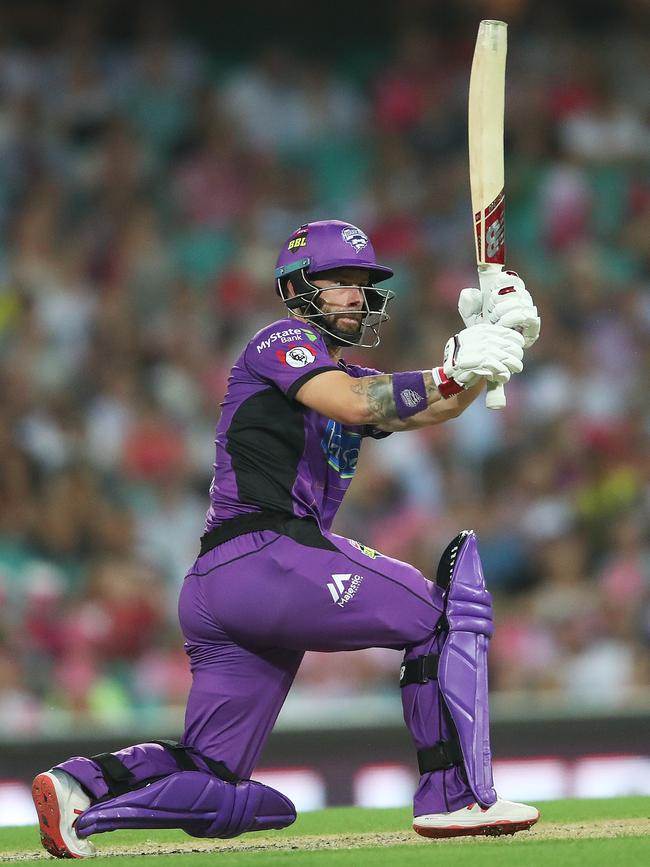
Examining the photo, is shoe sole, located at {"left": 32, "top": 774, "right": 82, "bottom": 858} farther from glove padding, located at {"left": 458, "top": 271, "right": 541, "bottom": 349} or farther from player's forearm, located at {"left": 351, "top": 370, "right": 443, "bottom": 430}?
glove padding, located at {"left": 458, "top": 271, "right": 541, "bottom": 349}

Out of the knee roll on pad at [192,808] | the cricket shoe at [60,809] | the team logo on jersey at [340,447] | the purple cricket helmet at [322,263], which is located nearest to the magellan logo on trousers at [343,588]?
the team logo on jersey at [340,447]

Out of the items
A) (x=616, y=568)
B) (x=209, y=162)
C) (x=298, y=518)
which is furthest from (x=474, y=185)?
(x=209, y=162)

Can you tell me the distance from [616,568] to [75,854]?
474 cm

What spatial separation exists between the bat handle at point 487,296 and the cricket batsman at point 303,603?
Answer: 1.7 inches

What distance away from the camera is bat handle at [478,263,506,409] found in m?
4.21

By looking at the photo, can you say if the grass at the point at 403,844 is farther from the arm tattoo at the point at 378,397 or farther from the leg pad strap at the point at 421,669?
the arm tattoo at the point at 378,397

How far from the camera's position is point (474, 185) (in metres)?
4.64

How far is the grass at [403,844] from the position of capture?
12.5 ft

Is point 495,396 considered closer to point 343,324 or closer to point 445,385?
point 445,385

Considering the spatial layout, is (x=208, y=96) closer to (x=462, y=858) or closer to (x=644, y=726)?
(x=644, y=726)

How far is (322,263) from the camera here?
15.1 ft

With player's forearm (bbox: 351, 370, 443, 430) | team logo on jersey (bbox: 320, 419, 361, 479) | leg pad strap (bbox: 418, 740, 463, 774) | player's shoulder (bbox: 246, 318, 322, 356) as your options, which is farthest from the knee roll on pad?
player's shoulder (bbox: 246, 318, 322, 356)

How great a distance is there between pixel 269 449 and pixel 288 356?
0.97ft

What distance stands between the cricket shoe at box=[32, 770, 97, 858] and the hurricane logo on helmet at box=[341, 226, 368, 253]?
184 cm
